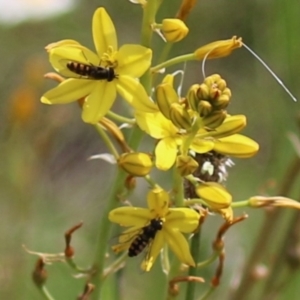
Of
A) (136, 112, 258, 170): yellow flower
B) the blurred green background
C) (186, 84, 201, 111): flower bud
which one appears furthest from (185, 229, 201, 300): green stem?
the blurred green background

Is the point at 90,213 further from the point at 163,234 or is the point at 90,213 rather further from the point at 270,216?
the point at 163,234

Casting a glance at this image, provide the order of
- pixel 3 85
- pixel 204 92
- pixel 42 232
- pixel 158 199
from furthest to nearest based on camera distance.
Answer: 1. pixel 3 85
2. pixel 42 232
3. pixel 158 199
4. pixel 204 92

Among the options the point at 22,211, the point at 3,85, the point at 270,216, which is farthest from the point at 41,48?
the point at 270,216

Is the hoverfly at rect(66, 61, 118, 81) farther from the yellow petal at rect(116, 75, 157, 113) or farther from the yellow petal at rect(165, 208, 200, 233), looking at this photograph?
the yellow petal at rect(165, 208, 200, 233)

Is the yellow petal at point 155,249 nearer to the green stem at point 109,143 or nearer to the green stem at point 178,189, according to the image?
the green stem at point 178,189

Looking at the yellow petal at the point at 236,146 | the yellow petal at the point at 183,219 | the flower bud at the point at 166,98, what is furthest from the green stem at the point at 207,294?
the flower bud at the point at 166,98

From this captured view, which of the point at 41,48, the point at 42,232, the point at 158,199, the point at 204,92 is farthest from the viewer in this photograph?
the point at 41,48
